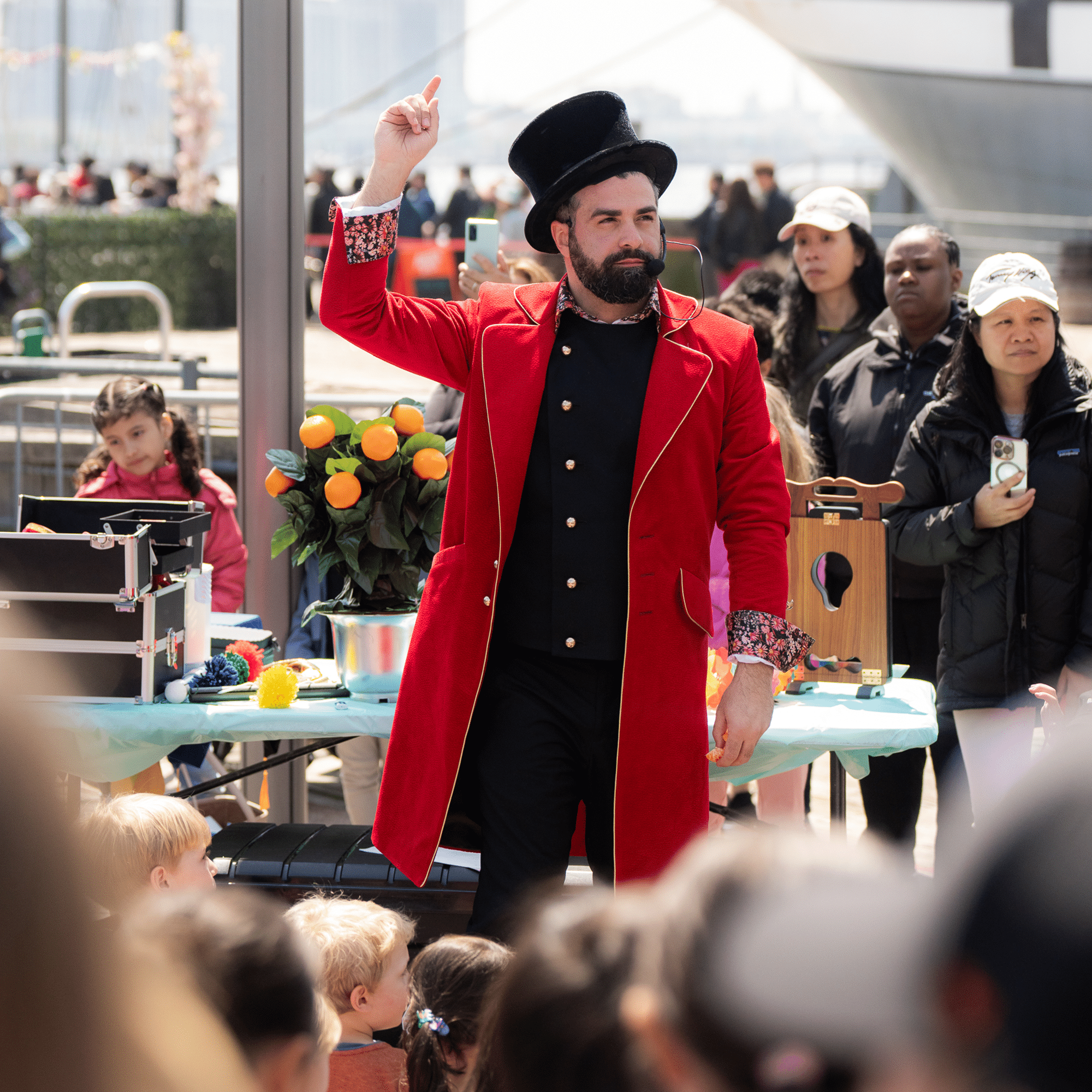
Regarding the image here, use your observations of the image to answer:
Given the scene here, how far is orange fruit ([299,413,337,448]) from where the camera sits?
9.78 feet

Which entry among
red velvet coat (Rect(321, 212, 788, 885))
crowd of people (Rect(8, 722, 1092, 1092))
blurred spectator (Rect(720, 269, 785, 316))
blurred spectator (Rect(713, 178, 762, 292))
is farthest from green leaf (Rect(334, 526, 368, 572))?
blurred spectator (Rect(713, 178, 762, 292))

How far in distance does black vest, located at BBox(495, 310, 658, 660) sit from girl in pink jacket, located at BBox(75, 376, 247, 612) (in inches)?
68.6

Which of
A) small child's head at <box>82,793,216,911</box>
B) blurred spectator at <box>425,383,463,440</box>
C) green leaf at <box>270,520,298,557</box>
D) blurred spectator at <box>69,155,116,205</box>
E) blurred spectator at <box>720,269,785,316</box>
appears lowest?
small child's head at <box>82,793,216,911</box>

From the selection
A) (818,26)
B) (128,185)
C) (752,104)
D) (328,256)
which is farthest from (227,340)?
(328,256)

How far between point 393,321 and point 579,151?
436 millimetres

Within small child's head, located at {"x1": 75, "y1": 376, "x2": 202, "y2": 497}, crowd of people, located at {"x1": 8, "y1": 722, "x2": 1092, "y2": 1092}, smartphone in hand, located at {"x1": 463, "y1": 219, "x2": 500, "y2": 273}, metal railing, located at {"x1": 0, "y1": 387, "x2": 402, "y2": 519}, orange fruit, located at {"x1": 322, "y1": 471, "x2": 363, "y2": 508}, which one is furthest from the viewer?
metal railing, located at {"x1": 0, "y1": 387, "x2": 402, "y2": 519}

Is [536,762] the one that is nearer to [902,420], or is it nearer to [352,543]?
[352,543]

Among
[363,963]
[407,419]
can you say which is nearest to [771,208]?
[407,419]

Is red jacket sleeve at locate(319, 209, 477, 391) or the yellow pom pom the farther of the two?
the yellow pom pom

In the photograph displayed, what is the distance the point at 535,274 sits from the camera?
404cm

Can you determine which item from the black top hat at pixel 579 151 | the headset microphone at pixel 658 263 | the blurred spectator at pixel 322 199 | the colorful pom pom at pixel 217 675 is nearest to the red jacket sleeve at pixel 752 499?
the headset microphone at pixel 658 263

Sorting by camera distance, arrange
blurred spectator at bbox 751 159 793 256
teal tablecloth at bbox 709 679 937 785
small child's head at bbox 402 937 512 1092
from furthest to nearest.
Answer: blurred spectator at bbox 751 159 793 256, teal tablecloth at bbox 709 679 937 785, small child's head at bbox 402 937 512 1092

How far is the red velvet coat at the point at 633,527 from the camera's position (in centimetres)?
229

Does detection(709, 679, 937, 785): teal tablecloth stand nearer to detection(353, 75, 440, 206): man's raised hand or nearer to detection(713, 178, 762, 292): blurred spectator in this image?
detection(353, 75, 440, 206): man's raised hand
